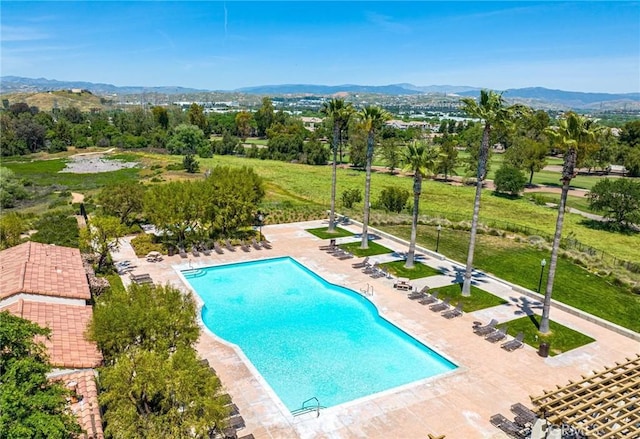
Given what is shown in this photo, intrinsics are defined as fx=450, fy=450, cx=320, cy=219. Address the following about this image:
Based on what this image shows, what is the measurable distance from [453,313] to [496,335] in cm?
270

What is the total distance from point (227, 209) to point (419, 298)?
1603 cm

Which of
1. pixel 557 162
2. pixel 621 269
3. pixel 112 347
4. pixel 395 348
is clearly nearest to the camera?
pixel 112 347

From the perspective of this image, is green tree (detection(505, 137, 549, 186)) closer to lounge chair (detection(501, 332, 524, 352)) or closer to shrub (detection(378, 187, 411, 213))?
shrub (detection(378, 187, 411, 213))

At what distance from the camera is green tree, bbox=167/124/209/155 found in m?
94.0

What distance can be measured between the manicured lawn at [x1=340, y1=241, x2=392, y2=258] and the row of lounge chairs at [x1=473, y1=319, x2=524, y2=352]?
456 inches

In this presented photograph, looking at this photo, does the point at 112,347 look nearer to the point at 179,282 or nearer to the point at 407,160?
the point at 179,282

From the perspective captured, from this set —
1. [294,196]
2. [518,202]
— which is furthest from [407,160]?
[518,202]

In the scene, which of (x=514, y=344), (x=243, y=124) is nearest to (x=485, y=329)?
(x=514, y=344)

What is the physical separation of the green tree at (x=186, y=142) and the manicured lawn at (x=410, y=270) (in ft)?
237

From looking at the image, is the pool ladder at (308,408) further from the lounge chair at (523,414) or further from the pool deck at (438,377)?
the lounge chair at (523,414)

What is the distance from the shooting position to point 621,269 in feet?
105

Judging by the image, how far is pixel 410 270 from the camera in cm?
2972

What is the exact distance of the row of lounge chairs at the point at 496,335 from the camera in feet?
68.1

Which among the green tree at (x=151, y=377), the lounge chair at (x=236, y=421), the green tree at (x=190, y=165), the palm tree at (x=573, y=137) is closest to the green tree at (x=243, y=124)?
the green tree at (x=190, y=165)
